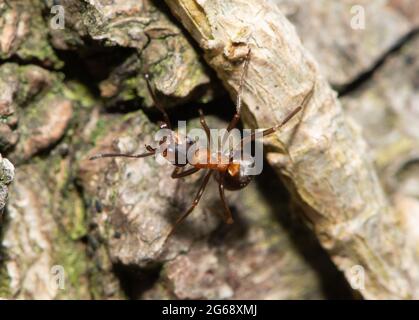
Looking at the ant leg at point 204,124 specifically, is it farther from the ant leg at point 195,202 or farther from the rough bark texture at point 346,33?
the rough bark texture at point 346,33

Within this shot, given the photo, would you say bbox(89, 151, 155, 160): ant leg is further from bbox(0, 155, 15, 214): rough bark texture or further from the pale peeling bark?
the pale peeling bark

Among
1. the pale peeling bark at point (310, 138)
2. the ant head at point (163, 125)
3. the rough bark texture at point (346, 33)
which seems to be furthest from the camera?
the rough bark texture at point (346, 33)

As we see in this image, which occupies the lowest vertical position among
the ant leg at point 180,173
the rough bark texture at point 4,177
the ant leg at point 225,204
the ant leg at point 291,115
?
the ant leg at point 225,204

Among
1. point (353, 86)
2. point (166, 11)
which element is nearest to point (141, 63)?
point (166, 11)

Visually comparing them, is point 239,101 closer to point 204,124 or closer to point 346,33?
point 204,124

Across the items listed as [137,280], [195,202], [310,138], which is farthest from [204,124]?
[137,280]

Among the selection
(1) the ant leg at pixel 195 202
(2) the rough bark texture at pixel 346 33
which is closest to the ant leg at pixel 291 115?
(1) the ant leg at pixel 195 202
